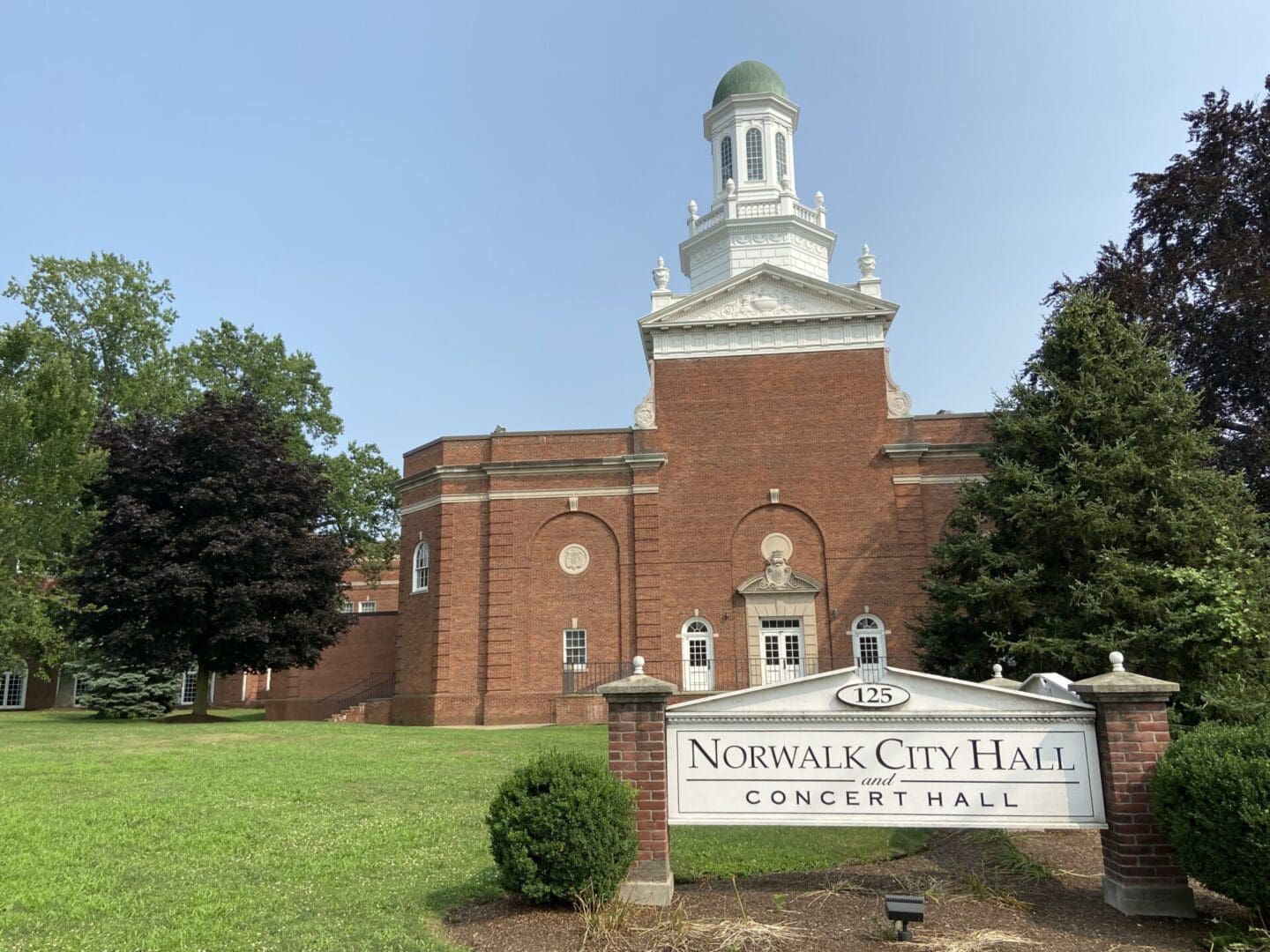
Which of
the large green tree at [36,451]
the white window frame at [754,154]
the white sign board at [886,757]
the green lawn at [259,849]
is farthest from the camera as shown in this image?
the white window frame at [754,154]

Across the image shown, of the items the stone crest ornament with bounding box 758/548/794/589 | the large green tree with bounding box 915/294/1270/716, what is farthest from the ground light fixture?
the stone crest ornament with bounding box 758/548/794/589

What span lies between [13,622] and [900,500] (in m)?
25.3

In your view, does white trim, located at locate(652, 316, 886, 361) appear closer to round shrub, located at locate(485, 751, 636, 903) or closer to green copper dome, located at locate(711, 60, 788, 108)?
green copper dome, located at locate(711, 60, 788, 108)

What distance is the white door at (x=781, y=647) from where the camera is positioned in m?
28.3

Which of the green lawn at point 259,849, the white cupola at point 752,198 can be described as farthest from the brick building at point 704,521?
the green lawn at point 259,849

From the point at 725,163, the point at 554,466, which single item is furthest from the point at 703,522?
the point at 725,163

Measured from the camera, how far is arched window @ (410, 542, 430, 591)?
3128 centimetres

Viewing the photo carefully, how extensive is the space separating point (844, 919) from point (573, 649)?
76.3 ft

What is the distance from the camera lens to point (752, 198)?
117 ft

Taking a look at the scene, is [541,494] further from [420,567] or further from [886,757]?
[886,757]

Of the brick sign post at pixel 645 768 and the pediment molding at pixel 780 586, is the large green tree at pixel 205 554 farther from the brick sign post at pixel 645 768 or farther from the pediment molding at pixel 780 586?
the brick sign post at pixel 645 768

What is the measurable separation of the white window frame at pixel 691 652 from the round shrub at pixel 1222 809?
2234cm

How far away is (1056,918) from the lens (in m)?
6.34

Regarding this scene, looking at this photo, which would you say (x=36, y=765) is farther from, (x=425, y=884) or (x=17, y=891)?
(x=425, y=884)
